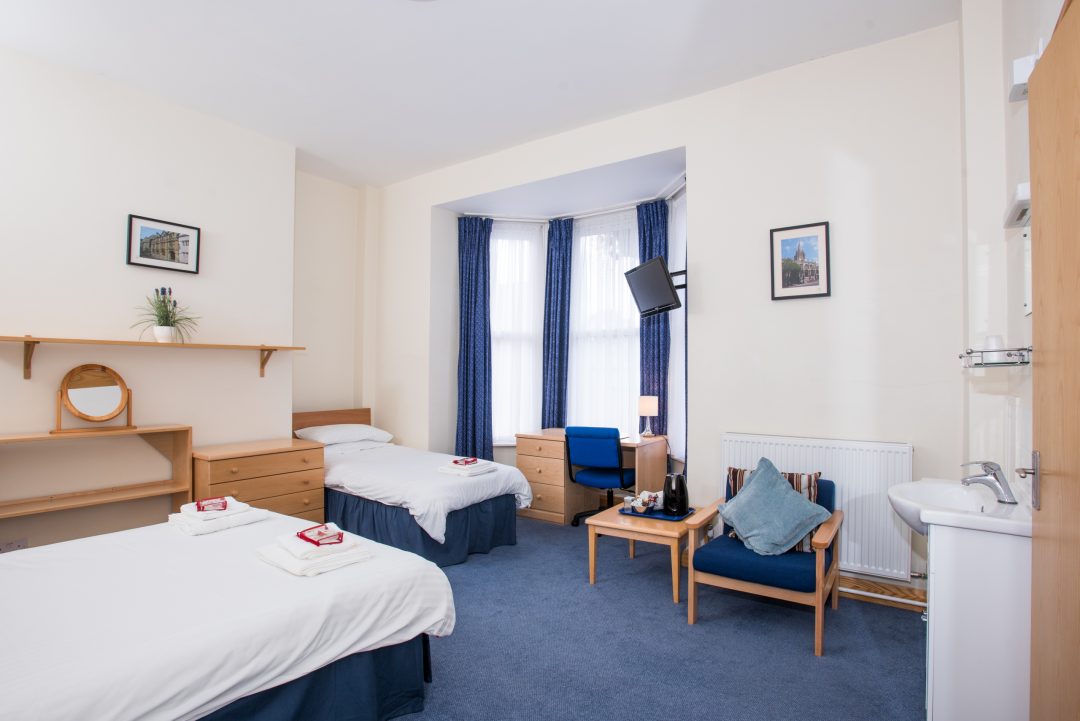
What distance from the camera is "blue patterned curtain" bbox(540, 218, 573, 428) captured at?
212 inches

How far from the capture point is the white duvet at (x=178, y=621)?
1403 mm

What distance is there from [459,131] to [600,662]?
370 centimetres

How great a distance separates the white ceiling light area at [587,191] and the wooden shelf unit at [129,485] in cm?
292

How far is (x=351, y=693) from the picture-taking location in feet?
6.24

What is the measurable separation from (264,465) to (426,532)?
1176 millimetres

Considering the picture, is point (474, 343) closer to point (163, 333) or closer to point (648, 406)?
point (648, 406)

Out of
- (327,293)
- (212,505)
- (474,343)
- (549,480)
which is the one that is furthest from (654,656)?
(327,293)

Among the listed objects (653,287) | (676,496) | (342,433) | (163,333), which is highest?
(653,287)

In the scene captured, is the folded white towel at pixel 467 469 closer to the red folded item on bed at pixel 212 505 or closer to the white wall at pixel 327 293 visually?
the red folded item on bed at pixel 212 505

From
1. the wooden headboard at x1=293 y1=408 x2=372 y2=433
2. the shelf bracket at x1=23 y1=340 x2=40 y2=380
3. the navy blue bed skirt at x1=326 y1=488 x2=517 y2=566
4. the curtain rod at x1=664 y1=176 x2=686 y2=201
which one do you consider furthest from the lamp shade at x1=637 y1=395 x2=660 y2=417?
the shelf bracket at x1=23 y1=340 x2=40 y2=380

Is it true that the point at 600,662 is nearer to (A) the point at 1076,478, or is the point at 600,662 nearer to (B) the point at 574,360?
(A) the point at 1076,478

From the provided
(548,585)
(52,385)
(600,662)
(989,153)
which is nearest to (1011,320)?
(989,153)

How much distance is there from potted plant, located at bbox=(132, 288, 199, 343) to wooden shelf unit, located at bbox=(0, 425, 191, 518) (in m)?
0.59

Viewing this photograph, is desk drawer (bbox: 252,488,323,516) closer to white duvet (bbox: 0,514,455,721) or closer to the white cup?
white duvet (bbox: 0,514,455,721)
